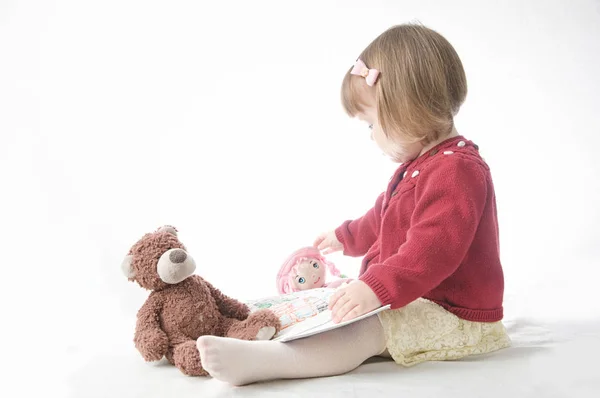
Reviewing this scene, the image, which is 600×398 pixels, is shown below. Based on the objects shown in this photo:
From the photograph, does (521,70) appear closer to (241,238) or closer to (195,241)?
(241,238)

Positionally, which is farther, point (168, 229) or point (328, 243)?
point (328, 243)

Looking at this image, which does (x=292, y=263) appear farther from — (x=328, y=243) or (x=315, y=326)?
(x=315, y=326)

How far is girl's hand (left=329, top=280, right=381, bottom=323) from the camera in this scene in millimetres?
989

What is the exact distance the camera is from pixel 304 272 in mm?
1415

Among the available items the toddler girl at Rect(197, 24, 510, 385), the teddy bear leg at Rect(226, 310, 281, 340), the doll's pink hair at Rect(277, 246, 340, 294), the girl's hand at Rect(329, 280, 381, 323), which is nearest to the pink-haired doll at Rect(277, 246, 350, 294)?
the doll's pink hair at Rect(277, 246, 340, 294)

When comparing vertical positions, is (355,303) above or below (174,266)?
below

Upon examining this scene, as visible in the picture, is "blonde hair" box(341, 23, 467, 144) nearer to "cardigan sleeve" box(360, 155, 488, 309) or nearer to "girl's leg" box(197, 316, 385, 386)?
"cardigan sleeve" box(360, 155, 488, 309)

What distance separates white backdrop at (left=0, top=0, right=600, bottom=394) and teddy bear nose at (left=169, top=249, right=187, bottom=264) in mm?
556

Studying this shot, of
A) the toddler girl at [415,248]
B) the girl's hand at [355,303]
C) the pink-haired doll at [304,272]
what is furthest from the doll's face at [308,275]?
the girl's hand at [355,303]

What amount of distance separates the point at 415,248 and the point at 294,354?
0.86ft

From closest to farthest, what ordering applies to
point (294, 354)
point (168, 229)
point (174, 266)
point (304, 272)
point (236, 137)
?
point (294, 354) → point (174, 266) → point (168, 229) → point (304, 272) → point (236, 137)

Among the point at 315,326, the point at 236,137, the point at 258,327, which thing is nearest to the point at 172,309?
the point at 258,327

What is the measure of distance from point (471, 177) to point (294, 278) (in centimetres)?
51

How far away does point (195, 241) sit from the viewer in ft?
6.29
